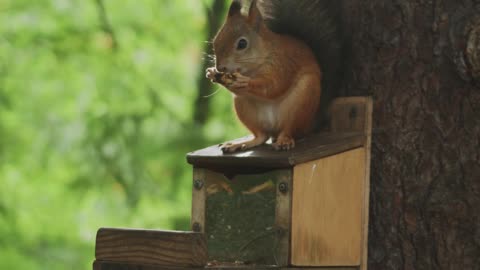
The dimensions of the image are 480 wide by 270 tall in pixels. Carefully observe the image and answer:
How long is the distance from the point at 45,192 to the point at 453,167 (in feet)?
23.4

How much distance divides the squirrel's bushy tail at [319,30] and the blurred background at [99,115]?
444cm

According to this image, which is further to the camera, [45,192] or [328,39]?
[45,192]

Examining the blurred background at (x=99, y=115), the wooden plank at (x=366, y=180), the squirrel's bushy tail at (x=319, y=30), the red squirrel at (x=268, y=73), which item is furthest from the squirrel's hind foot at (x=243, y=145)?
the blurred background at (x=99, y=115)

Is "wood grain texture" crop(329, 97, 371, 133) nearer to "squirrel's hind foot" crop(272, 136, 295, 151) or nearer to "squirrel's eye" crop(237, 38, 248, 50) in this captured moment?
"squirrel's hind foot" crop(272, 136, 295, 151)

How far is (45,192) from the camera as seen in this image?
968cm

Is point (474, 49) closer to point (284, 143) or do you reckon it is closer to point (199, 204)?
point (284, 143)

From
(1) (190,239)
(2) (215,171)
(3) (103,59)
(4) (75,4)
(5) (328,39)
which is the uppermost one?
(4) (75,4)

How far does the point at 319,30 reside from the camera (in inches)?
132

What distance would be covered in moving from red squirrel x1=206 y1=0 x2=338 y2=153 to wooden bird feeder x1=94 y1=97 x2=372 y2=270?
9cm

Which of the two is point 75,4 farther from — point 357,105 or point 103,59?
point 357,105

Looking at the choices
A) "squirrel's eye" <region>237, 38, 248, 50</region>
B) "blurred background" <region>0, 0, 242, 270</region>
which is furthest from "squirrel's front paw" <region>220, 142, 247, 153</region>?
"blurred background" <region>0, 0, 242, 270</region>

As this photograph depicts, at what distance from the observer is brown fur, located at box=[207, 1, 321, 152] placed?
3.20m

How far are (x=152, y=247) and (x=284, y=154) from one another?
1.72 ft

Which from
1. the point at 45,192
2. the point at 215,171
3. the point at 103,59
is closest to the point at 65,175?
the point at 45,192
